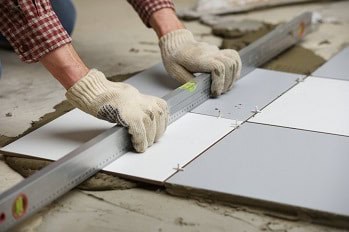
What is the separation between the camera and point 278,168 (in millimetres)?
1989

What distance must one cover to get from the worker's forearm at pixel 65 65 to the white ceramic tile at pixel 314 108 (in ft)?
2.10

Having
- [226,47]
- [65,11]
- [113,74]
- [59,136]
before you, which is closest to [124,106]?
[59,136]

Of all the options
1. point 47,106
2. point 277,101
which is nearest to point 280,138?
point 277,101

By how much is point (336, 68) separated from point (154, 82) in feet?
2.59

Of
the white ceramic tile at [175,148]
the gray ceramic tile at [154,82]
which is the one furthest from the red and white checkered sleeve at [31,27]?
the gray ceramic tile at [154,82]

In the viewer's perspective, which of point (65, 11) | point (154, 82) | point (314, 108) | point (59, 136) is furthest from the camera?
point (65, 11)

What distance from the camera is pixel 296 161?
2033 mm

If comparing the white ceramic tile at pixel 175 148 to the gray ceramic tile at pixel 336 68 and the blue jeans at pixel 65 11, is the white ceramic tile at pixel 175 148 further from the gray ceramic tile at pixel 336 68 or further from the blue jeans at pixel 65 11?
the blue jeans at pixel 65 11

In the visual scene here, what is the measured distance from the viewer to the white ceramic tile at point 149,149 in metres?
2.02

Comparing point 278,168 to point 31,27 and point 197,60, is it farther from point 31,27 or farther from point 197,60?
point 31,27

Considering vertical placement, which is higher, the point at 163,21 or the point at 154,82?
the point at 163,21

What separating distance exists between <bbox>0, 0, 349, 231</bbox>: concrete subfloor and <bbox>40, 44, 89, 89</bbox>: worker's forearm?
12.9 inches

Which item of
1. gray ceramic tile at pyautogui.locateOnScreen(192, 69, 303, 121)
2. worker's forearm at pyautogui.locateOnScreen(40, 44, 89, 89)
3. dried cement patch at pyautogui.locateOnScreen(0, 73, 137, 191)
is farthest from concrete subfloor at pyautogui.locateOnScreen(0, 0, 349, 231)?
gray ceramic tile at pyautogui.locateOnScreen(192, 69, 303, 121)

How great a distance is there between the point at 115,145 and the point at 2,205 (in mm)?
500
